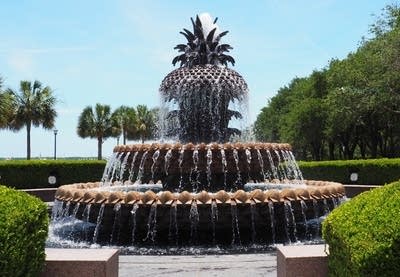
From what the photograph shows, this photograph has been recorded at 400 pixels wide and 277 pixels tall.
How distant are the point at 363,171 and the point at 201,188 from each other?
1512cm

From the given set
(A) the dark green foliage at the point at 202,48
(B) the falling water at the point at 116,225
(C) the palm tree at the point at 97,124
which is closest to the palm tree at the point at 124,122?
(C) the palm tree at the point at 97,124

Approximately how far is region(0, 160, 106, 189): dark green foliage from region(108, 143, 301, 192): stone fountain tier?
45.8ft

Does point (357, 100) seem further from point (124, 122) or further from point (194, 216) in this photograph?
point (124, 122)

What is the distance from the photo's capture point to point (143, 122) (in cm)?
7400

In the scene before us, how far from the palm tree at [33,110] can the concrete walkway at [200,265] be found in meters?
39.5

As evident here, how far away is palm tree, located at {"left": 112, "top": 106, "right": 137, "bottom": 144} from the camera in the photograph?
65.1m

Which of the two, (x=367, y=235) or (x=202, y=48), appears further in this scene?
(x=202, y=48)

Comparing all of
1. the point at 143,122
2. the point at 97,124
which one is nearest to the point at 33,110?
the point at 97,124

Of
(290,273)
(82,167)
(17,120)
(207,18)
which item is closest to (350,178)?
(82,167)

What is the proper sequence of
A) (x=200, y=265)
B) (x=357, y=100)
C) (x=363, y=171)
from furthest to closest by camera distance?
1. (x=357, y=100)
2. (x=363, y=171)
3. (x=200, y=265)

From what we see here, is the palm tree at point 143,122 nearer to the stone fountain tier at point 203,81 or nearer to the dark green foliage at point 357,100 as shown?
the dark green foliage at point 357,100

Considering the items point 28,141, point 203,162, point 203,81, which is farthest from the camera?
point 28,141

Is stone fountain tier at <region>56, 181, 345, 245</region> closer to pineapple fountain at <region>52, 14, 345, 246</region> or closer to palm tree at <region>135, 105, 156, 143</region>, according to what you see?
pineapple fountain at <region>52, 14, 345, 246</region>

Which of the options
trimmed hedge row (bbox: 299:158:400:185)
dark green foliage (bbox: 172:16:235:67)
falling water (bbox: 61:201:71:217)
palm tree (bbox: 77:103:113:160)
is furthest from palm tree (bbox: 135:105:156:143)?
falling water (bbox: 61:201:71:217)
